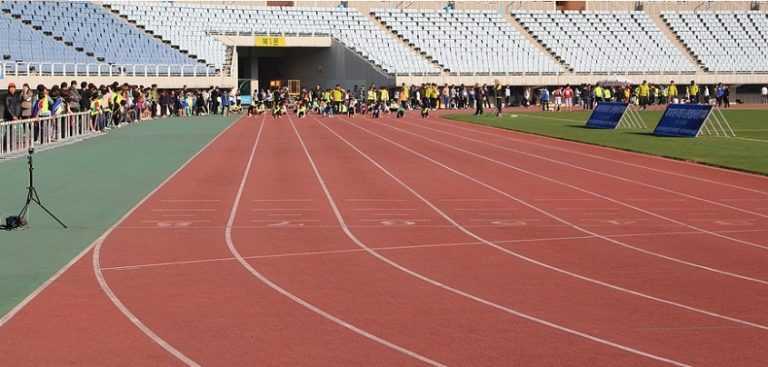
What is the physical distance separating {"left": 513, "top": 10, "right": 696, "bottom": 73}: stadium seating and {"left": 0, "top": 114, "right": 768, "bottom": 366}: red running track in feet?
174

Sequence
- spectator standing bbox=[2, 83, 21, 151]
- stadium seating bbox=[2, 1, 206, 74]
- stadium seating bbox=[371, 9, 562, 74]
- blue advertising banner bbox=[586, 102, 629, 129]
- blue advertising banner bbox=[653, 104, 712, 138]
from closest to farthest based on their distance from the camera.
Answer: spectator standing bbox=[2, 83, 21, 151], blue advertising banner bbox=[653, 104, 712, 138], blue advertising banner bbox=[586, 102, 629, 129], stadium seating bbox=[2, 1, 206, 74], stadium seating bbox=[371, 9, 562, 74]

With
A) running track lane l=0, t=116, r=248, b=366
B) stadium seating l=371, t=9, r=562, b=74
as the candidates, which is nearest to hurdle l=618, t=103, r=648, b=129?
stadium seating l=371, t=9, r=562, b=74

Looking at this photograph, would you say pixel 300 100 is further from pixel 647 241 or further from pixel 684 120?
pixel 647 241

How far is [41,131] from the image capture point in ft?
85.9

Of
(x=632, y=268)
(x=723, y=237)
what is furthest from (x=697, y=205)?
(x=632, y=268)

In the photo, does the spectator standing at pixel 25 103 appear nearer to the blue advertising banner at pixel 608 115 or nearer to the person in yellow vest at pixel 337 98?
the blue advertising banner at pixel 608 115

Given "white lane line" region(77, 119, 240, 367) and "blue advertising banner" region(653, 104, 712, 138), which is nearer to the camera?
"white lane line" region(77, 119, 240, 367)

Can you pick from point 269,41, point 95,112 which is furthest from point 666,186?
point 269,41

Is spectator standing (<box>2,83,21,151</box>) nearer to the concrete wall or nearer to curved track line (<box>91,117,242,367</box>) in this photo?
curved track line (<box>91,117,242,367</box>)

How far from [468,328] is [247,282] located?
99.0 inches

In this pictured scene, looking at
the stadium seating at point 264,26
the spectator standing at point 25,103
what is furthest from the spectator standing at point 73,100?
the stadium seating at point 264,26

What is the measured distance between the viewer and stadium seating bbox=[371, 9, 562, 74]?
2675 inches

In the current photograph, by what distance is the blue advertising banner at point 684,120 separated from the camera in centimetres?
3147

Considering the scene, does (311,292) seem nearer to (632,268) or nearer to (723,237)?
(632,268)
